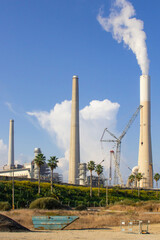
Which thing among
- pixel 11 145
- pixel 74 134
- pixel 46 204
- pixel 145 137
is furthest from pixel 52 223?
pixel 11 145

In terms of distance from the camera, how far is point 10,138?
191 m

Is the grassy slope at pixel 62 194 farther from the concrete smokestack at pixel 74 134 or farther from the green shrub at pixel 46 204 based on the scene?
the concrete smokestack at pixel 74 134

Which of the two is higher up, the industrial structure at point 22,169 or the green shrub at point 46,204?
the industrial structure at point 22,169

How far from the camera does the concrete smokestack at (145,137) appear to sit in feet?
545

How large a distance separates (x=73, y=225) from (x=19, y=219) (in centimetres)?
677

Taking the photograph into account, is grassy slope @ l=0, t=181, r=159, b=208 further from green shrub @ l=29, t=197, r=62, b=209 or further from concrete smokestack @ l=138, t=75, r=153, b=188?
concrete smokestack @ l=138, t=75, r=153, b=188

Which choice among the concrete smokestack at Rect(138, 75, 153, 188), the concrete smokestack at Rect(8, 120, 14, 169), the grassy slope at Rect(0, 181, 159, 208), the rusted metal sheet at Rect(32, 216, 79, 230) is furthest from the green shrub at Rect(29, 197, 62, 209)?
the concrete smokestack at Rect(8, 120, 14, 169)

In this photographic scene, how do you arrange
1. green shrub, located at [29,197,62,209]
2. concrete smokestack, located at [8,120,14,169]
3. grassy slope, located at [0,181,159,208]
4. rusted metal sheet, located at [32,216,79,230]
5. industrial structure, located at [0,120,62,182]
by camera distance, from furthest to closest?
concrete smokestack, located at [8,120,14,169] → industrial structure, located at [0,120,62,182] → grassy slope, located at [0,181,159,208] → green shrub, located at [29,197,62,209] → rusted metal sheet, located at [32,216,79,230]

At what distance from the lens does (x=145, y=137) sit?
167m

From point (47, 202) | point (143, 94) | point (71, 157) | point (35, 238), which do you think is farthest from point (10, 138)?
point (35, 238)

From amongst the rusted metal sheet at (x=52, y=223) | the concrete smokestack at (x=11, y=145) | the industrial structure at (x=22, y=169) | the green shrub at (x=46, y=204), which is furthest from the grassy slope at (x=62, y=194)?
the concrete smokestack at (x=11, y=145)

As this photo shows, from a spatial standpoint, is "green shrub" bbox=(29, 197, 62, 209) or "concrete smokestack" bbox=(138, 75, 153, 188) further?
"concrete smokestack" bbox=(138, 75, 153, 188)

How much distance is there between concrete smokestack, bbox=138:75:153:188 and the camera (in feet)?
545

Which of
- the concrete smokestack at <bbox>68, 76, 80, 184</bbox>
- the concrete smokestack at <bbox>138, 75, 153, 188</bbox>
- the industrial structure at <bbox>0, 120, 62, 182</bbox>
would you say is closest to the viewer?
the concrete smokestack at <bbox>68, 76, 80, 184</bbox>
